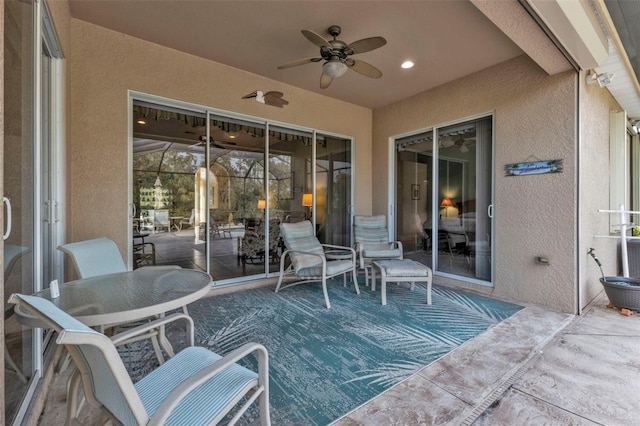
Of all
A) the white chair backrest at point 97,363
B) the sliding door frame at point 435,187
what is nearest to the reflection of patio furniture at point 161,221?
the white chair backrest at point 97,363

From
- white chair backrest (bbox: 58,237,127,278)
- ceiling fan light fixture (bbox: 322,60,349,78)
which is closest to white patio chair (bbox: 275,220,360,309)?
white chair backrest (bbox: 58,237,127,278)

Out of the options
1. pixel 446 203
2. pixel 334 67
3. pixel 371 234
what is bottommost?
pixel 371 234

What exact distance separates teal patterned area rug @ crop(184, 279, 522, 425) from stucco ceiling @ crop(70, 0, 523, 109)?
9.67 feet

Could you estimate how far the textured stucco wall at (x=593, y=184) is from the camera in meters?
3.10

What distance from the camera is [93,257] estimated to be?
7.04 feet

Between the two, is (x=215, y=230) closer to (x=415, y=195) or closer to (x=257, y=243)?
(x=257, y=243)

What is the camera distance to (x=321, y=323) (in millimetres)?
2758

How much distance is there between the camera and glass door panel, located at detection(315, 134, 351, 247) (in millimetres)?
4988

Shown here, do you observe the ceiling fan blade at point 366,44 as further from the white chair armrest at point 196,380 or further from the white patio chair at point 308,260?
the white chair armrest at point 196,380

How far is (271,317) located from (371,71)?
2780 millimetres

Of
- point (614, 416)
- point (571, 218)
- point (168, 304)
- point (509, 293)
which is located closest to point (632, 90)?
point (571, 218)

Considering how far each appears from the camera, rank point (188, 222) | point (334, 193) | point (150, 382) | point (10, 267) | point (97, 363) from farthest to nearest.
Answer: point (334, 193) < point (188, 222) < point (10, 267) < point (150, 382) < point (97, 363)

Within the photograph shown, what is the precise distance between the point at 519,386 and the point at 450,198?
113 inches

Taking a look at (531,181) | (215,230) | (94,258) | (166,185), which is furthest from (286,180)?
(531,181)
